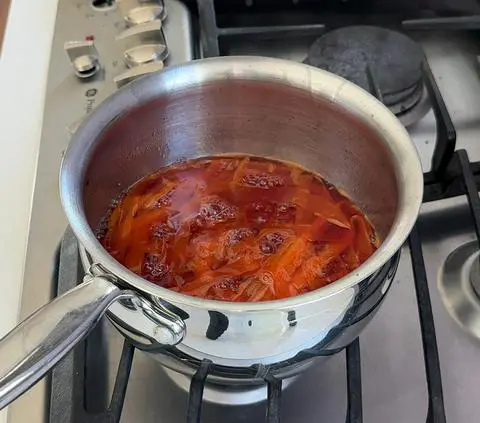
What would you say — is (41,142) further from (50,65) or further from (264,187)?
(264,187)

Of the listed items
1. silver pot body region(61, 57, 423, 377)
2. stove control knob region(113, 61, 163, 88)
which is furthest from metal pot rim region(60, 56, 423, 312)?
stove control knob region(113, 61, 163, 88)

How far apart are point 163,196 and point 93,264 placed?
0.56ft

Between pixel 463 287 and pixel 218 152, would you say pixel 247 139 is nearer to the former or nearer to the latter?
pixel 218 152

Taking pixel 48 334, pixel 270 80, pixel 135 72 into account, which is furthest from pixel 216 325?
pixel 135 72

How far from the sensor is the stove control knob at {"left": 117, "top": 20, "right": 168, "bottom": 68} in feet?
2.21

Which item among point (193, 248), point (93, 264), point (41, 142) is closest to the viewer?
point (93, 264)

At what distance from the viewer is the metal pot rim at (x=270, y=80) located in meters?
0.39

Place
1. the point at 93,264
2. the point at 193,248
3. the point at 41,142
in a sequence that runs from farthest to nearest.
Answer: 1. the point at 41,142
2. the point at 193,248
3. the point at 93,264

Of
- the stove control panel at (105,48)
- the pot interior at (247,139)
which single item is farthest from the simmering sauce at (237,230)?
the stove control panel at (105,48)

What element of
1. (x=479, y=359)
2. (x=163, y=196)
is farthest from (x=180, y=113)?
(x=479, y=359)

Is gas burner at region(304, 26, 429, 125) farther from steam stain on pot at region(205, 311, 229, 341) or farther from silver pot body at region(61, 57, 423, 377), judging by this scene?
steam stain on pot at region(205, 311, 229, 341)

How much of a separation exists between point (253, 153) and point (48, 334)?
0.97ft

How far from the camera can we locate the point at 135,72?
0.66m

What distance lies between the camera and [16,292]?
1.82 feet
